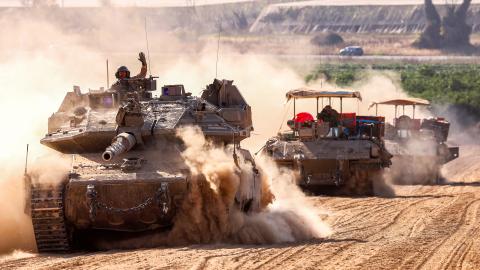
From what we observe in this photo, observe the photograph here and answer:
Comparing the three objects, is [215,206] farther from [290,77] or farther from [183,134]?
[290,77]

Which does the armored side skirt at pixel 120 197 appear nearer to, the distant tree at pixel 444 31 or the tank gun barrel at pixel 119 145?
the tank gun barrel at pixel 119 145

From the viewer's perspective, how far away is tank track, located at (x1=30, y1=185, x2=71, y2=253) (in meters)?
19.8

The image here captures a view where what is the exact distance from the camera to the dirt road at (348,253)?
1789cm

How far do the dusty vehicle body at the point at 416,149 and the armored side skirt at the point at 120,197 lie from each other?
17.4 metres

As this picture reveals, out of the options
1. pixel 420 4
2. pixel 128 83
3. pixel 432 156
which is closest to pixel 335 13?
pixel 420 4

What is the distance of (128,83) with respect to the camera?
83.7 feet

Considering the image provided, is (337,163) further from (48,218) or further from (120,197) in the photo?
(48,218)

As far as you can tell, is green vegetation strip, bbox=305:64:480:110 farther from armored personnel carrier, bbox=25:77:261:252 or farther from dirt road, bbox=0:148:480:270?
armored personnel carrier, bbox=25:77:261:252

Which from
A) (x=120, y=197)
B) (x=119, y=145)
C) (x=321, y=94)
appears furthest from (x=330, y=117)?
(x=120, y=197)

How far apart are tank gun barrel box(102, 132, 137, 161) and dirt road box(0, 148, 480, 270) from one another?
5.22 ft

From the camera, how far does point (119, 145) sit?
69.3 ft

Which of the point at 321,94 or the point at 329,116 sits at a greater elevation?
the point at 321,94

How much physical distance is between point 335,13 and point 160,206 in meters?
123

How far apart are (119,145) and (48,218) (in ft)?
6.20
